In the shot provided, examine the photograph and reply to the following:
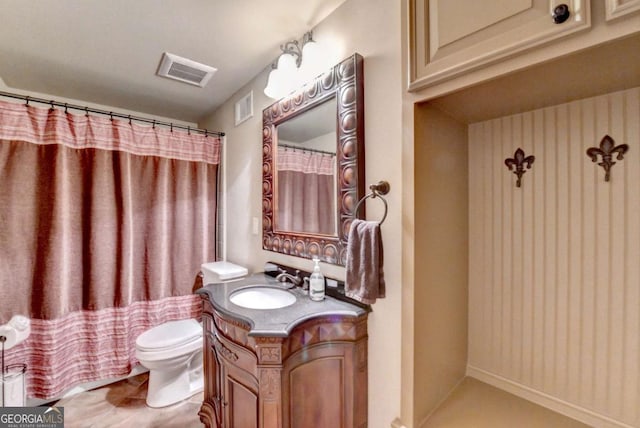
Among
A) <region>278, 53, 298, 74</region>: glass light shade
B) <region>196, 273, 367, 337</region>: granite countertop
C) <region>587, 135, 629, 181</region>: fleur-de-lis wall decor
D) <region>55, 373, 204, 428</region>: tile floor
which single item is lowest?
<region>55, 373, 204, 428</region>: tile floor

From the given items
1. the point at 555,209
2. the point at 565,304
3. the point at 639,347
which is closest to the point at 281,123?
the point at 555,209

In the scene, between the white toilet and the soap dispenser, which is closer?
the soap dispenser

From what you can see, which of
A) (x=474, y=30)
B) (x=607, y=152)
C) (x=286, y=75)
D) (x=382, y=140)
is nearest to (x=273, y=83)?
(x=286, y=75)

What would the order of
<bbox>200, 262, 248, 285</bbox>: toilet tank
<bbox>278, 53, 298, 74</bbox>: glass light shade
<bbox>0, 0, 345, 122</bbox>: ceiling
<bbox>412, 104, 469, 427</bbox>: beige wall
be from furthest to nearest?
<bbox>200, 262, 248, 285</bbox>: toilet tank → <bbox>278, 53, 298, 74</bbox>: glass light shade → <bbox>0, 0, 345, 122</bbox>: ceiling → <bbox>412, 104, 469, 427</bbox>: beige wall

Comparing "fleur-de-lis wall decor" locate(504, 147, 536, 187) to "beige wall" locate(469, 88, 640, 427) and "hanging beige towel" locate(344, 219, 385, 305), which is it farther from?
"hanging beige towel" locate(344, 219, 385, 305)

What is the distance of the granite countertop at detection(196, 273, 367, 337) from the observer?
1.00 m

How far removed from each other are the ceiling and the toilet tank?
4.83 feet

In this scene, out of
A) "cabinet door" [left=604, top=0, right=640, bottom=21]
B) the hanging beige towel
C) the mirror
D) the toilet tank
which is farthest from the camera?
the toilet tank

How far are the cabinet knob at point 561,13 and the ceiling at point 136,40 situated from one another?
102cm

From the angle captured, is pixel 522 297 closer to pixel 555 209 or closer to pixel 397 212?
pixel 555 209

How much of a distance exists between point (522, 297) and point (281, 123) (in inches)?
60.9

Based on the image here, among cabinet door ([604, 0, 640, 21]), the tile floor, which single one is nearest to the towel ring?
cabinet door ([604, 0, 640, 21])

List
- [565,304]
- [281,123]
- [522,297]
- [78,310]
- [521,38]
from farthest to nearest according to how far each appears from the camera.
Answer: [78,310]
[281,123]
[522,297]
[565,304]
[521,38]

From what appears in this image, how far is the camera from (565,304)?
0.93 metres
